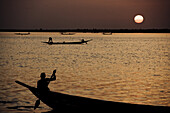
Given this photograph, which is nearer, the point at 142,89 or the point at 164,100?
the point at 164,100

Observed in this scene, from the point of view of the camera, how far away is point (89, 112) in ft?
33.2

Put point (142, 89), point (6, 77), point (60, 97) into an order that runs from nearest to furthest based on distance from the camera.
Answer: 1. point (60, 97)
2. point (142, 89)
3. point (6, 77)

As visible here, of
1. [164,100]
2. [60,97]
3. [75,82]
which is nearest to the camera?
[60,97]

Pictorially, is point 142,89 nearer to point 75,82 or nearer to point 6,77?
point 75,82

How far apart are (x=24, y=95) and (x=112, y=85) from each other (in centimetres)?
549

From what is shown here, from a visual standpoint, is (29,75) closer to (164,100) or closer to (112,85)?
(112,85)

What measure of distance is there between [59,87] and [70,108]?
718 cm

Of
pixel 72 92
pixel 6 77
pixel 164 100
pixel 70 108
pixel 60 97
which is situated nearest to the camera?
pixel 70 108

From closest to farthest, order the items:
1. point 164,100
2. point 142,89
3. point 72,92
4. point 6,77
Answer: point 164,100
point 72,92
point 142,89
point 6,77

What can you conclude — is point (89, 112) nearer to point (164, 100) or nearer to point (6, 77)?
point (164, 100)

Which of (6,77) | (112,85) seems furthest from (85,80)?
(6,77)

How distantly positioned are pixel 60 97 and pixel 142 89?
692 centimetres

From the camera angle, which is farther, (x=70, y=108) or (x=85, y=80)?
(x=85, y=80)

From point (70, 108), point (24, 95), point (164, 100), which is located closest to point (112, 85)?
point (164, 100)
